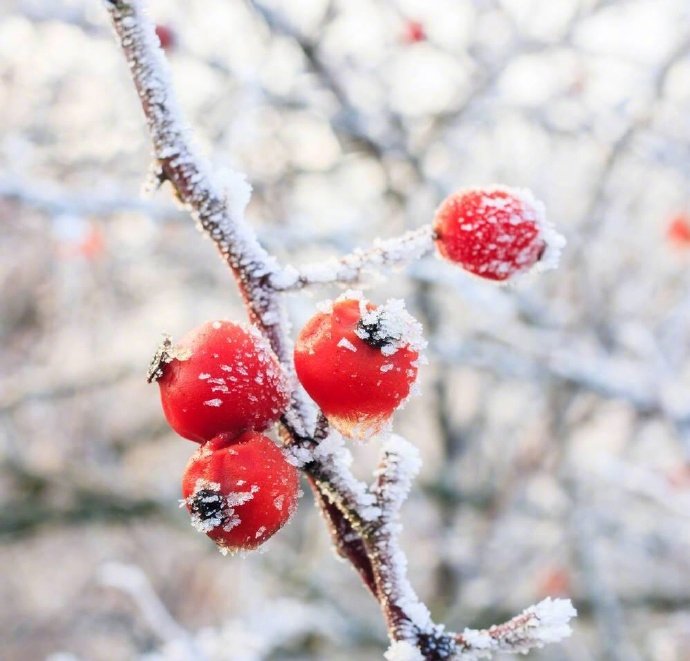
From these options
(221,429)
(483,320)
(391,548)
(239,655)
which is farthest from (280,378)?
(483,320)

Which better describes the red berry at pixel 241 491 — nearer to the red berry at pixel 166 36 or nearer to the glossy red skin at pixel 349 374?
the glossy red skin at pixel 349 374

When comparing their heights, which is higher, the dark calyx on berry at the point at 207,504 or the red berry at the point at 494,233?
the red berry at the point at 494,233

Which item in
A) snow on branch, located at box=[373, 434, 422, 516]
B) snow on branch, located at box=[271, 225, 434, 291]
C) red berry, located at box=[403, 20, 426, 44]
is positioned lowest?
snow on branch, located at box=[373, 434, 422, 516]

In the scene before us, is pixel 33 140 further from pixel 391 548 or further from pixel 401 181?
pixel 391 548

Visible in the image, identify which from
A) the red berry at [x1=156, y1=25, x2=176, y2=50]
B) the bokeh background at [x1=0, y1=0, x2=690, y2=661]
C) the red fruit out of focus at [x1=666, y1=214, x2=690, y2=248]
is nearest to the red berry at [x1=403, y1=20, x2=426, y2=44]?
the bokeh background at [x1=0, y1=0, x2=690, y2=661]

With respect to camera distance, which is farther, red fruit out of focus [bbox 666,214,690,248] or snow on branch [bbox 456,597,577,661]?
red fruit out of focus [bbox 666,214,690,248]

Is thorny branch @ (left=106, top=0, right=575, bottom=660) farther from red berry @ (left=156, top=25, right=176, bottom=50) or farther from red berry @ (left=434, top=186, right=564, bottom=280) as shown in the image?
red berry @ (left=156, top=25, right=176, bottom=50)

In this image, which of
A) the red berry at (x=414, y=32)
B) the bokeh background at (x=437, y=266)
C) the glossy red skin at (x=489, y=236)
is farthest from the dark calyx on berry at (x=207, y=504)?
the red berry at (x=414, y=32)
